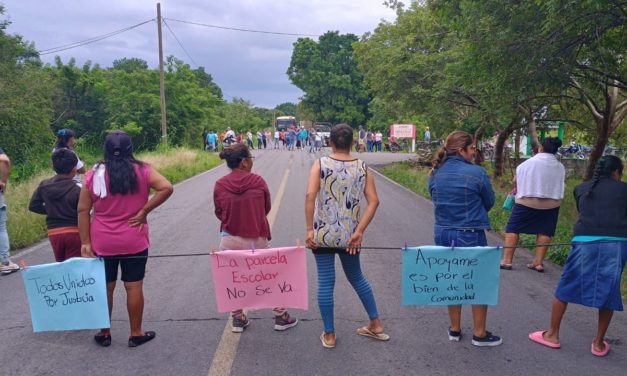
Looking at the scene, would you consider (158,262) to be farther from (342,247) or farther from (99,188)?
(342,247)

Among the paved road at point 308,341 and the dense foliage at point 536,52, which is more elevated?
the dense foliage at point 536,52

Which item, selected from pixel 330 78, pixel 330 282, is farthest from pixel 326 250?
pixel 330 78

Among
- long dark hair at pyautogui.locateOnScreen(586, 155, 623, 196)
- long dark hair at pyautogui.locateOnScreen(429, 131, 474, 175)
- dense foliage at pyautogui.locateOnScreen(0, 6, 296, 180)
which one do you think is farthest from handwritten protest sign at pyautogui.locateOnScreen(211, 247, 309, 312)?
dense foliage at pyautogui.locateOnScreen(0, 6, 296, 180)

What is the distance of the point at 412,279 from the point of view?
Answer: 433cm

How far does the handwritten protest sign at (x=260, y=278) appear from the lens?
14.3 feet

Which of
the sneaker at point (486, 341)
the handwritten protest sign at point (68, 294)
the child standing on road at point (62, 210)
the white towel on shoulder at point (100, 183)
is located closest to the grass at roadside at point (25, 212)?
the child standing on road at point (62, 210)

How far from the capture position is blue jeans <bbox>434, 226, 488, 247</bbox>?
424 cm

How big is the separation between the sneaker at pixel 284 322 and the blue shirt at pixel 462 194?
1630mm

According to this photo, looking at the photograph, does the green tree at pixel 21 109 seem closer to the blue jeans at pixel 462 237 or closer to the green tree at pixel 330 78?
the blue jeans at pixel 462 237

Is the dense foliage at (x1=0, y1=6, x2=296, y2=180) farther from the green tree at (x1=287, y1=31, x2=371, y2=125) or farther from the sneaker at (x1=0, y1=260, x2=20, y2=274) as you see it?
the green tree at (x1=287, y1=31, x2=371, y2=125)

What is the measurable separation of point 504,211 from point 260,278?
7.43 m

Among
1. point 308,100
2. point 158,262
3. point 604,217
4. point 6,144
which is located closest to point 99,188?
point 158,262

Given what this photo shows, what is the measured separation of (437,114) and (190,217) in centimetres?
1116

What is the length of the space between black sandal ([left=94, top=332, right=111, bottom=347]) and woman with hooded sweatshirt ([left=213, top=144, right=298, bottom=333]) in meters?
1.03
